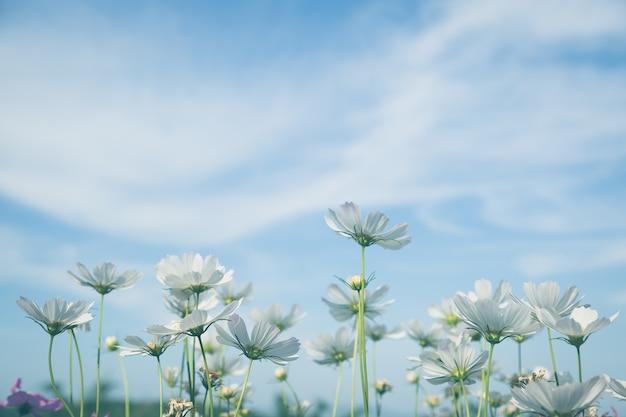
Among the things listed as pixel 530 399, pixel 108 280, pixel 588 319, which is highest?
pixel 108 280

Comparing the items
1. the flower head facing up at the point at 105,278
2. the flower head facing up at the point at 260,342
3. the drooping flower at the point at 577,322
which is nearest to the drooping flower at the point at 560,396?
the drooping flower at the point at 577,322

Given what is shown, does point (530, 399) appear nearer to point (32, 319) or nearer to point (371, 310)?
point (371, 310)

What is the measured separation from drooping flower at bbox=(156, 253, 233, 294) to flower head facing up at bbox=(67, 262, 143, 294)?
431 mm

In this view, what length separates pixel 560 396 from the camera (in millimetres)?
1112

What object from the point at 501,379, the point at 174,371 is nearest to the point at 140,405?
the point at 174,371

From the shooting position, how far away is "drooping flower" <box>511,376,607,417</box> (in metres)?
1.10

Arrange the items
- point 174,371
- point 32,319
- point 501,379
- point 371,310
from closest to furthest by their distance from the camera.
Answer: point 32,319
point 371,310
point 174,371
point 501,379

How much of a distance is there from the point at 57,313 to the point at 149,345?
10.8 inches

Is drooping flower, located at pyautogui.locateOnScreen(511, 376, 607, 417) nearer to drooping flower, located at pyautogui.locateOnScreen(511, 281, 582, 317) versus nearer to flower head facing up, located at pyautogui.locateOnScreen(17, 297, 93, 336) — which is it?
drooping flower, located at pyautogui.locateOnScreen(511, 281, 582, 317)

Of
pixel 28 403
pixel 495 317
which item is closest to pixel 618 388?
pixel 495 317

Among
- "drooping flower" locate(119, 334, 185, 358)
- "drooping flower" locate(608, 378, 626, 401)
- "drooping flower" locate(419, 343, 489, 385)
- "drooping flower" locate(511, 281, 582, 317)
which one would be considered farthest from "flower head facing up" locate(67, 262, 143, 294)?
"drooping flower" locate(608, 378, 626, 401)

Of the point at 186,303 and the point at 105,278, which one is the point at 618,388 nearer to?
the point at 186,303

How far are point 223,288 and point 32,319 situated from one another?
38.5 inches

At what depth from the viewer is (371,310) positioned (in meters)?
2.17
